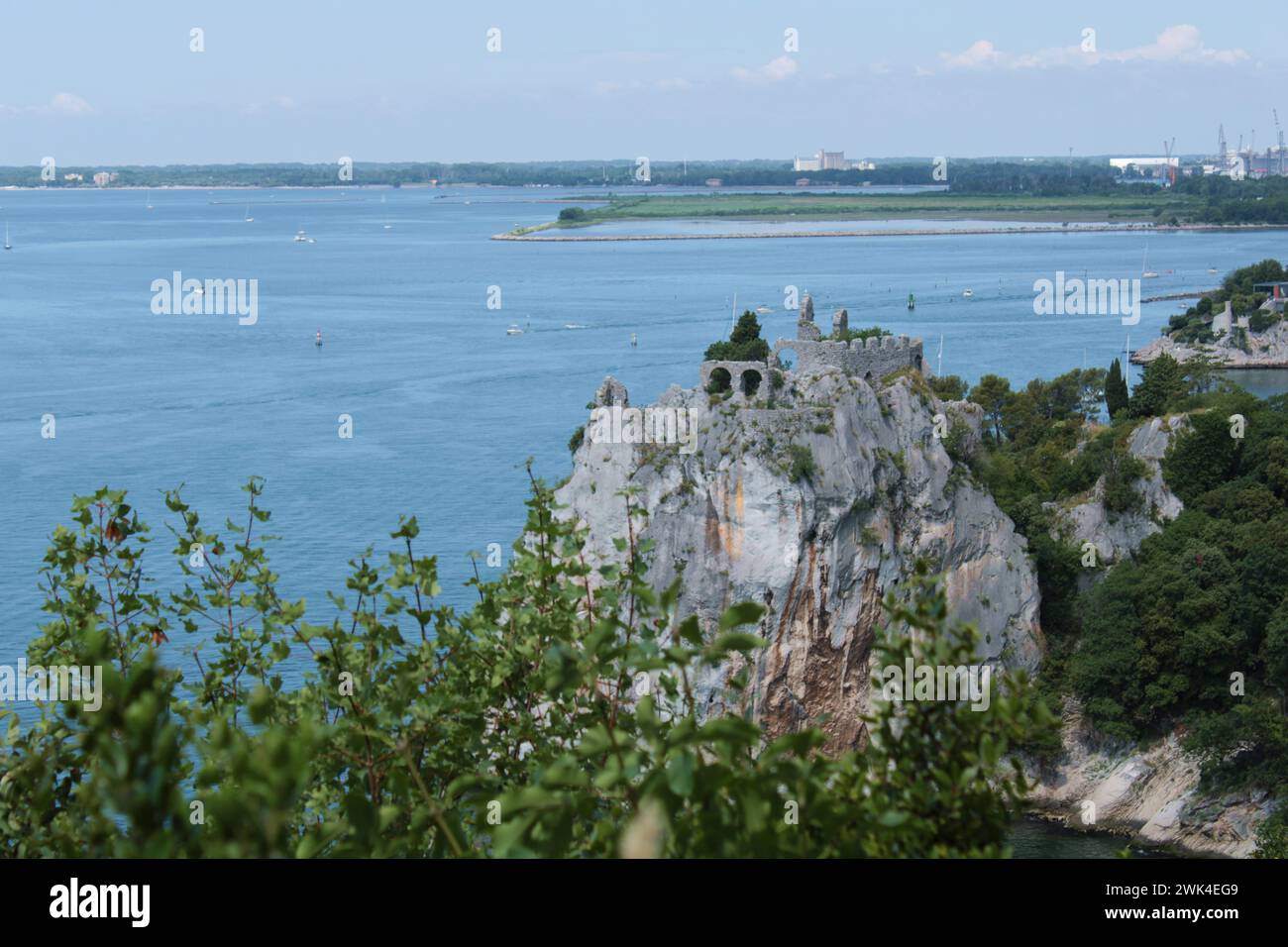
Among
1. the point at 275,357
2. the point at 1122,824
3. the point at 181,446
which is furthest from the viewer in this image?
the point at 275,357

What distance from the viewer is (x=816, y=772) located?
5180 mm

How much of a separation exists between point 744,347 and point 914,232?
11236 cm

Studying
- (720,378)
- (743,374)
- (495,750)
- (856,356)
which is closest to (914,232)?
(856,356)

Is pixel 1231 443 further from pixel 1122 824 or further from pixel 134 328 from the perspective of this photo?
pixel 134 328

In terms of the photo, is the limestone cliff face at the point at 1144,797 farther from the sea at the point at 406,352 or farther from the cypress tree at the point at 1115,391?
the cypress tree at the point at 1115,391

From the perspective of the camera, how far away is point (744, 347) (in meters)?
38.0

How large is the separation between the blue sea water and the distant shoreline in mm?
3191

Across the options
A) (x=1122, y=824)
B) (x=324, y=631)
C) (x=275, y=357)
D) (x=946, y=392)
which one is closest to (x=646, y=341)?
(x=275, y=357)

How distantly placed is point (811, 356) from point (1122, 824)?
36.2 ft

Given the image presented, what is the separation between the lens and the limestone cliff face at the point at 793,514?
2917 centimetres

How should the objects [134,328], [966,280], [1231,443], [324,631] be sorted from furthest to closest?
[966,280]
[134,328]
[1231,443]
[324,631]

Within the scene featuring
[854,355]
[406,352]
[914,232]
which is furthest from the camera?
[914,232]

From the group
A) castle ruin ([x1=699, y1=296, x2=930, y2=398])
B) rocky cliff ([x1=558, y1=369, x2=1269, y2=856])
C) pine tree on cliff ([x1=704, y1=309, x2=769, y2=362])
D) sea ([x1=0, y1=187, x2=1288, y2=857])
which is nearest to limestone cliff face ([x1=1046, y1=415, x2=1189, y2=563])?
rocky cliff ([x1=558, y1=369, x2=1269, y2=856])

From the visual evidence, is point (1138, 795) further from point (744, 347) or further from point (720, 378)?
point (744, 347)
